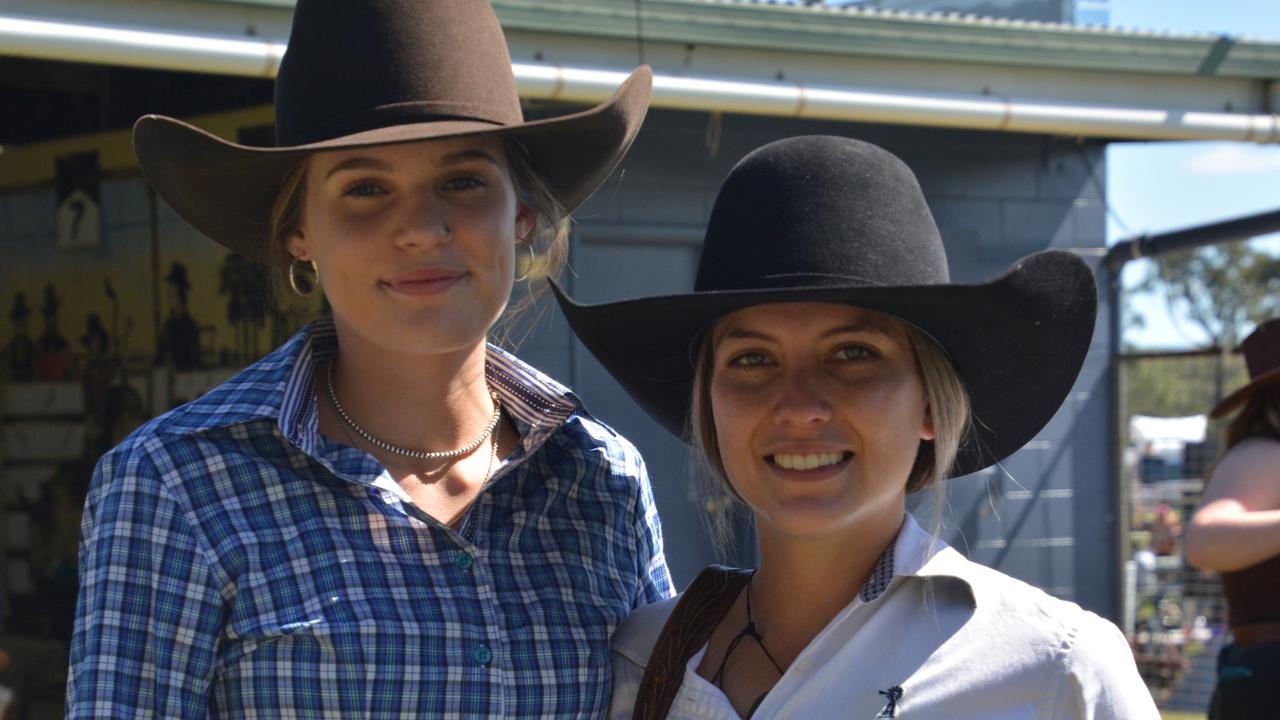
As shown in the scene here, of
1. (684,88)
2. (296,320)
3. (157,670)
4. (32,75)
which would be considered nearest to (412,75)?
(157,670)

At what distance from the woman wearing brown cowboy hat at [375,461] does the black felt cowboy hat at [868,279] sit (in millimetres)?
241

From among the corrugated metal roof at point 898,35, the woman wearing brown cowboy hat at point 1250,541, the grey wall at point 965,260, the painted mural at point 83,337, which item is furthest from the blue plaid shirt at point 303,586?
the painted mural at point 83,337

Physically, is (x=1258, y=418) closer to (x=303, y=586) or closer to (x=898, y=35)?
(x=898, y=35)

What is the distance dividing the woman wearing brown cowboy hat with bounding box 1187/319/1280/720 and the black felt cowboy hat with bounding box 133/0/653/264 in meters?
2.29

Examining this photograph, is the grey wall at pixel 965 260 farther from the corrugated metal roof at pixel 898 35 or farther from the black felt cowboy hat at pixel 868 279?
the black felt cowboy hat at pixel 868 279

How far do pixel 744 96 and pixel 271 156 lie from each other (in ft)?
11.6

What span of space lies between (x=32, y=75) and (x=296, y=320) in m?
→ 1.45

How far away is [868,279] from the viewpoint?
1875mm

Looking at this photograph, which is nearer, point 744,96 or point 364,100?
point 364,100

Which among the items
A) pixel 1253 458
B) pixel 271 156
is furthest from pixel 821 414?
pixel 1253 458

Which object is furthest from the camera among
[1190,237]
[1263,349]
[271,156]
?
[1190,237]

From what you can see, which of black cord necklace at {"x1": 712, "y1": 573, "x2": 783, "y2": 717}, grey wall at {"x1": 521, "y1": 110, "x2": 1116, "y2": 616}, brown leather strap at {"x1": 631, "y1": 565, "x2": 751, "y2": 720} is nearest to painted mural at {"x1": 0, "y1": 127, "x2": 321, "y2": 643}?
grey wall at {"x1": 521, "y1": 110, "x2": 1116, "y2": 616}

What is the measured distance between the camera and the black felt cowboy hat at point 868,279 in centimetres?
186

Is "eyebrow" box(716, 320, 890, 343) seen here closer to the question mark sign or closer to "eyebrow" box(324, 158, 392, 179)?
"eyebrow" box(324, 158, 392, 179)
